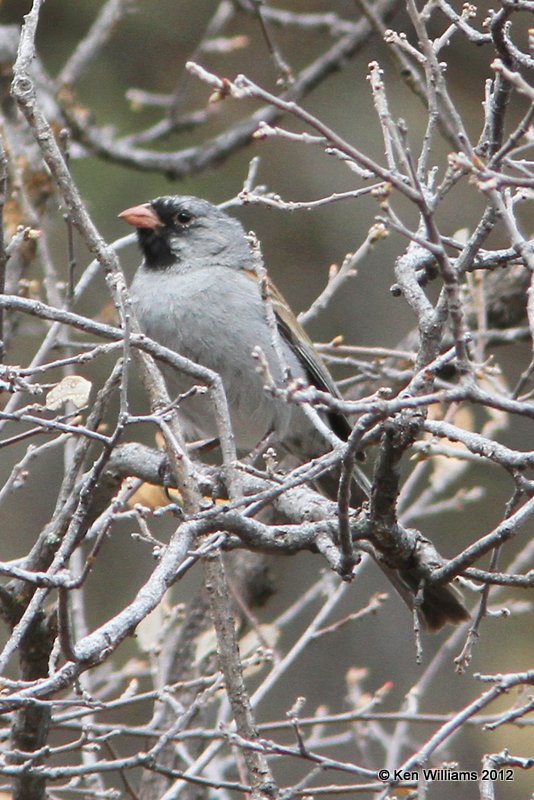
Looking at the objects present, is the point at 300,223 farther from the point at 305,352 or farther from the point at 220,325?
the point at 220,325

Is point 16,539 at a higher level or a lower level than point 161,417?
higher

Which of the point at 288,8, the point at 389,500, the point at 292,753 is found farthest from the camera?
the point at 288,8

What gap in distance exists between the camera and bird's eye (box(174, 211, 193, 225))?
644 cm

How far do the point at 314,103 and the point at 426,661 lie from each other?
488 centimetres

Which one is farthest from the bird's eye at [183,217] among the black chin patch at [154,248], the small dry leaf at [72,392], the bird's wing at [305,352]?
the small dry leaf at [72,392]

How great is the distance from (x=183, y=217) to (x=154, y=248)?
0.28m

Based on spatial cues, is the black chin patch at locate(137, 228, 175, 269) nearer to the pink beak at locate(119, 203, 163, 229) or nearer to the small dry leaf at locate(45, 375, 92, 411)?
the pink beak at locate(119, 203, 163, 229)

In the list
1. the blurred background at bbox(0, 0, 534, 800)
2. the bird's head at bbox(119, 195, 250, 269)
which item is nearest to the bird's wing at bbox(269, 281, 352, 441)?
the bird's head at bbox(119, 195, 250, 269)

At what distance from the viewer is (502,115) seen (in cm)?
307

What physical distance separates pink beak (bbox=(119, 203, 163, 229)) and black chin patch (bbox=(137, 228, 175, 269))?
3 centimetres

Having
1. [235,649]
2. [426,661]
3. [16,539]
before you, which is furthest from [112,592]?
[235,649]

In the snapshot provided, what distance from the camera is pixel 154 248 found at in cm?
631

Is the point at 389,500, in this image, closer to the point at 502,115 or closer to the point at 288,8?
the point at 502,115

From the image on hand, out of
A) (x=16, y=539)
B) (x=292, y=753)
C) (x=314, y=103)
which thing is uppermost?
(x=314, y=103)
